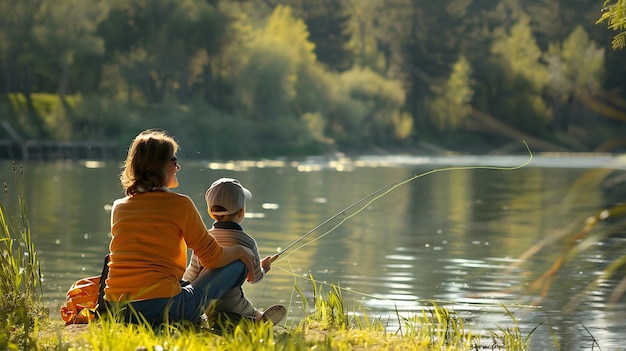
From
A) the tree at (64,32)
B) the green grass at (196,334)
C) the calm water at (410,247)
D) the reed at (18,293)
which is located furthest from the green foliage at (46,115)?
the green grass at (196,334)

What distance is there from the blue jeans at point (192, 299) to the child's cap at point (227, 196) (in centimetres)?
28

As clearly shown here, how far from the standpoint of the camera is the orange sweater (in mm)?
4844

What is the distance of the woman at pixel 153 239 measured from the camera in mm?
4848

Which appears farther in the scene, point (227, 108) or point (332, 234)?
point (227, 108)

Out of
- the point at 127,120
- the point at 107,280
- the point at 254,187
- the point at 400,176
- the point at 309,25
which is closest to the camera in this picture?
the point at 107,280

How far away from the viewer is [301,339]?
462 centimetres

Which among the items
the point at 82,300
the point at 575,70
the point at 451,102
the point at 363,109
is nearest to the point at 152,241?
the point at 82,300

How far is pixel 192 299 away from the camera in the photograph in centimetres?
498

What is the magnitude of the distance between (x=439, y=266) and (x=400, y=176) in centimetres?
2065

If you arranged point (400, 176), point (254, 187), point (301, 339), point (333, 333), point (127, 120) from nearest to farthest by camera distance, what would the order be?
Result: point (301, 339) → point (333, 333) → point (254, 187) → point (400, 176) → point (127, 120)

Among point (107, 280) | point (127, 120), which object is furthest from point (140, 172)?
point (127, 120)

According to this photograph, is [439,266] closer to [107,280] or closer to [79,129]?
[107,280]

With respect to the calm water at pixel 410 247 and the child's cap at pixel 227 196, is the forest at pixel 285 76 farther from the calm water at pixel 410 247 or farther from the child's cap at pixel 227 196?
the child's cap at pixel 227 196

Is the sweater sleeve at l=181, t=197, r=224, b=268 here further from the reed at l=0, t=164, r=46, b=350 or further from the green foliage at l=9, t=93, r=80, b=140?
the green foliage at l=9, t=93, r=80, b=140
